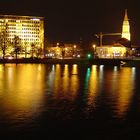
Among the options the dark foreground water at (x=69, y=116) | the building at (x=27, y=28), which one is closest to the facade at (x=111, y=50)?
the building at (x=27, y=28)

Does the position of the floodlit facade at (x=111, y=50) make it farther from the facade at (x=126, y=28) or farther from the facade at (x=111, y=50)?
→ the facade at (x=126, y=28)

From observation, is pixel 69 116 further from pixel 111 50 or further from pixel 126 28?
pixel 126 28

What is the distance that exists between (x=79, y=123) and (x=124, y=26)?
166151 mm

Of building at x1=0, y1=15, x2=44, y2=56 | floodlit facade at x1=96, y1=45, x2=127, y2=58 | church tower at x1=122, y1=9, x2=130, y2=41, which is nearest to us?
floodlit facade at x1=96, y1=45, x2=127, y2=58

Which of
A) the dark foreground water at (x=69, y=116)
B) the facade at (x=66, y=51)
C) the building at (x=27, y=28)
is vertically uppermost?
the building at (x=27, y=28)

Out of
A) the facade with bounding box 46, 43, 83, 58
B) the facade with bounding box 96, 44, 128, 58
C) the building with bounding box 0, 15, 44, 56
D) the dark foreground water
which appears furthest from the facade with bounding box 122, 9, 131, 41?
the dark foreground water

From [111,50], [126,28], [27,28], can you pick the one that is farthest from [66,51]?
[126,28]

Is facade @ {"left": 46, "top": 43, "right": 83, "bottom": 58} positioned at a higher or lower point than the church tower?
lower

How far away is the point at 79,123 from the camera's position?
607 inches

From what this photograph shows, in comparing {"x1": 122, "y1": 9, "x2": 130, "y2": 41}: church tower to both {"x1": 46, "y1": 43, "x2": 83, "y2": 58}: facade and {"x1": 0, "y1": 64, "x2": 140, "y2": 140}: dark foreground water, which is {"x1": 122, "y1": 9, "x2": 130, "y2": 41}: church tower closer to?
{"x1": 46, "y1": 43, "x2": 83, "y2": 58}: facade

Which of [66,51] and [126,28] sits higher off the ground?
[126,28]

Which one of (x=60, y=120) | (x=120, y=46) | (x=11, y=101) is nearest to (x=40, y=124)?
(x=60, y=120)

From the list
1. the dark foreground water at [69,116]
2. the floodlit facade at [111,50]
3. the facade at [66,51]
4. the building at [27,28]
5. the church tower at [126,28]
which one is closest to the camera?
the dark foreground water at [69,116]

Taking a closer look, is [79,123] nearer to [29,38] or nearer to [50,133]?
[50,133]
